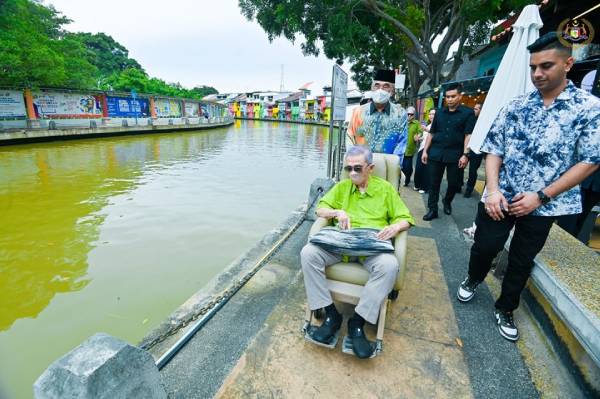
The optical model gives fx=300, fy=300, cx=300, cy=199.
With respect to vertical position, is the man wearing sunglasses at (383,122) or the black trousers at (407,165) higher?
the man wearing sunglasses at (383,122)

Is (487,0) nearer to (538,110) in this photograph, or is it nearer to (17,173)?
(538,110)

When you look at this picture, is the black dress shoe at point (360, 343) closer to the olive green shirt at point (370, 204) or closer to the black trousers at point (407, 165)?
the olive green shirt at point (370, 204)

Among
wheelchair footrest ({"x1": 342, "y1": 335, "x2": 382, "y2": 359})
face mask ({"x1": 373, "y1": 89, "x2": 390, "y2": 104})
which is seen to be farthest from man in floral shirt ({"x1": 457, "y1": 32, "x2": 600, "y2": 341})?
face mask ({"x1": 373, "y1": 89, "x2": 390, "y2": 104})

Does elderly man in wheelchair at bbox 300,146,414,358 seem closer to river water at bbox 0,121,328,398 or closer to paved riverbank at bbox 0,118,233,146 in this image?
river water at bbox 0,121,328,398

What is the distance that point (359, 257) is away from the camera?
2.20 metres

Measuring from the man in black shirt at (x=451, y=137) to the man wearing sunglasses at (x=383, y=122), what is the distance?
733 millimetres

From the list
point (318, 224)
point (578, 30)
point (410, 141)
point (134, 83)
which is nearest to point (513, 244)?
point (318, 224)

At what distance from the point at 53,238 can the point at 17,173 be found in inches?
260

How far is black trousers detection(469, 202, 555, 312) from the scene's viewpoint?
2.05 metres

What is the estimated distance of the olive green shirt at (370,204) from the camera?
2.45 meters

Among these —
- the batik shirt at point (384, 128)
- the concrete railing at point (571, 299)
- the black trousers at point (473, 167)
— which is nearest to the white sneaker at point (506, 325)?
the concrete railing at point (571, 299)

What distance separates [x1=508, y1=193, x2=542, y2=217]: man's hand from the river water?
3.52 m

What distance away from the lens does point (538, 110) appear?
195 cm

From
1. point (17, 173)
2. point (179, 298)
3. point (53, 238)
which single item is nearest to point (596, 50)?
point (179, 298)
